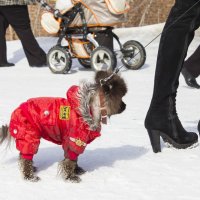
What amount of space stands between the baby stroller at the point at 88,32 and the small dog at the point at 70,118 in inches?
166

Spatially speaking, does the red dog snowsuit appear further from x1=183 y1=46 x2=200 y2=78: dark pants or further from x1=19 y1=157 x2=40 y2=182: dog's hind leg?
x1=183 y1=46 x2=200 y2=78: dark pants

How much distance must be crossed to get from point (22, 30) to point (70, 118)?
5.51 meters

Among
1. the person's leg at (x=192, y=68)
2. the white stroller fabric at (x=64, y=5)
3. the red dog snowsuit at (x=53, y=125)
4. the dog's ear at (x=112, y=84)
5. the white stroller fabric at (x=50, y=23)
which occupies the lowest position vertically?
the person's leg at (x=192, y=68)

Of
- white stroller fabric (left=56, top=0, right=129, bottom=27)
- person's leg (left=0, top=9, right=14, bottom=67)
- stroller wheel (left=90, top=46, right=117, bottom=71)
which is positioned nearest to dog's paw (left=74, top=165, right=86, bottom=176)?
stroller wheel (left=90, top=46, right=117, bottom=71)

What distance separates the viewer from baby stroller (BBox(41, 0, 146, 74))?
6.98 m

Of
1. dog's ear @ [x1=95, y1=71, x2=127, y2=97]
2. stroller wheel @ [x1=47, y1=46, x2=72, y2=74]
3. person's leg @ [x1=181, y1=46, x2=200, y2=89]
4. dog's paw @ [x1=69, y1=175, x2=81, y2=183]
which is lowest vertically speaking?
stroller wheel @ [x1=47, y1=46, x2=72, y2=74]

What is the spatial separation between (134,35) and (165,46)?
24.9 ft

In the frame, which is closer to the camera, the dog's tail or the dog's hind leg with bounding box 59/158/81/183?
the dog's hind leg with bounding box 59/158/81/183

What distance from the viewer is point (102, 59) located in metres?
6.96

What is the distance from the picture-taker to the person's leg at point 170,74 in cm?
295

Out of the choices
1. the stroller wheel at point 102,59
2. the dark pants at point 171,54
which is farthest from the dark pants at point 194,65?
the dark pants at point 171,54

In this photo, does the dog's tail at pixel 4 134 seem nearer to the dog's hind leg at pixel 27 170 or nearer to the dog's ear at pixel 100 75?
the dog's hind leg at pixel 27 170

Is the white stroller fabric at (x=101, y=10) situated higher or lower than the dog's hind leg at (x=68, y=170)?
higher

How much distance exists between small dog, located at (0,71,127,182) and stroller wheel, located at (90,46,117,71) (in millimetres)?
4177
